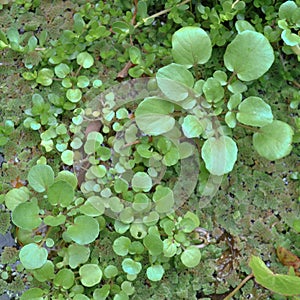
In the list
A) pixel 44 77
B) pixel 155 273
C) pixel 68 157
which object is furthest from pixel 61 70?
pixel 155 273

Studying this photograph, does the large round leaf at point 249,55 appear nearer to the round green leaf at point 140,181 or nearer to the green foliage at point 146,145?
the green foliage at point 146,145

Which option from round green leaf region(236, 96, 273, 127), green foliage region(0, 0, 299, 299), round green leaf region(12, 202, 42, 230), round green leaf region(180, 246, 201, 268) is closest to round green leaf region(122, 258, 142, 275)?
green foliage region(0, 0, 299, 299)

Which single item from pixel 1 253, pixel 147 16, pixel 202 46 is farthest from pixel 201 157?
pixel 1 253

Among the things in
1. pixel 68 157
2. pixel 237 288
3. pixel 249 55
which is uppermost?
pixel 249 55

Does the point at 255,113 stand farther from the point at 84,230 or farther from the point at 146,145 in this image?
the point at 84,230

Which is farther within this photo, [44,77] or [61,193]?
[44,77]

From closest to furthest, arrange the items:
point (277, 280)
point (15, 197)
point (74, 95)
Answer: point (277, 280), point (15, 197), point (74, 95)

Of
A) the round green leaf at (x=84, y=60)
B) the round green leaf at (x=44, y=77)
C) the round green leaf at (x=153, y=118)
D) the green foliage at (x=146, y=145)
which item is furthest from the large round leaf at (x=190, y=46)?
the round green leaf at (x=44, y=77)

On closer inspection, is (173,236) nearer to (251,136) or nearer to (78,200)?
(78,200)
